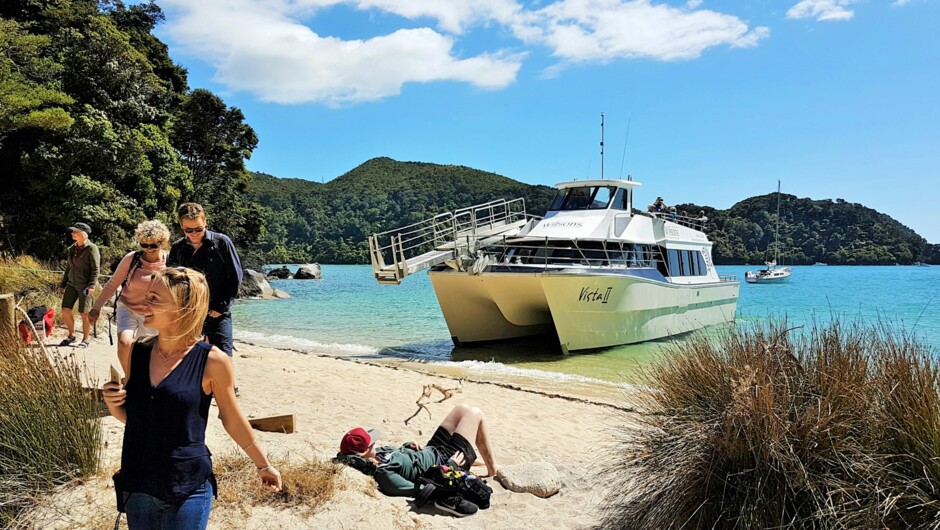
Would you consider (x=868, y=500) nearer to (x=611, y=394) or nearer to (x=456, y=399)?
(x=456, y=399)

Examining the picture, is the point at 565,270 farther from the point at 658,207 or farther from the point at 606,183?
the point at 658,207

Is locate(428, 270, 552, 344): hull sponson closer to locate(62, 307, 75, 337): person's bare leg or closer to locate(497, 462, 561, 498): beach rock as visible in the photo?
locate(62, 307, 75, 337): person's bare leg

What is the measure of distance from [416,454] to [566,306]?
10.2 meters

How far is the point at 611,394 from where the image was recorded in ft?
34.5

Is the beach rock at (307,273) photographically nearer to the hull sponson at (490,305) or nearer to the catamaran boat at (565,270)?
the catamaran boat at (565,270)

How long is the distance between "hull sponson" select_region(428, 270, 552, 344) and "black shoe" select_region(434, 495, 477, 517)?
995cm

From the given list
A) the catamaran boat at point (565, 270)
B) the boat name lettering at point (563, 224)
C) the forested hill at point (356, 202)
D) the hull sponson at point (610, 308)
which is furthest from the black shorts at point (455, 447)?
the forested hill at point (356, 202)

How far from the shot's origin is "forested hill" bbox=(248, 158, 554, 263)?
104m

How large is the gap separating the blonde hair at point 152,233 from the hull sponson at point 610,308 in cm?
989

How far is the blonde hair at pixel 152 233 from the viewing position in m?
4.61

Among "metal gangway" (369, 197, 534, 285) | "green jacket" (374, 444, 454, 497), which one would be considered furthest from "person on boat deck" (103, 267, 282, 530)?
"metal gangway" (369, 197, 534, 285)

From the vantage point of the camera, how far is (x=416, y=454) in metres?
4.46

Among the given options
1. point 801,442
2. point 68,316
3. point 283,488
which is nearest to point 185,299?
point 283,488

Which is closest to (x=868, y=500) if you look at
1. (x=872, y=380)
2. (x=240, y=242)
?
(x=872, y=380)
